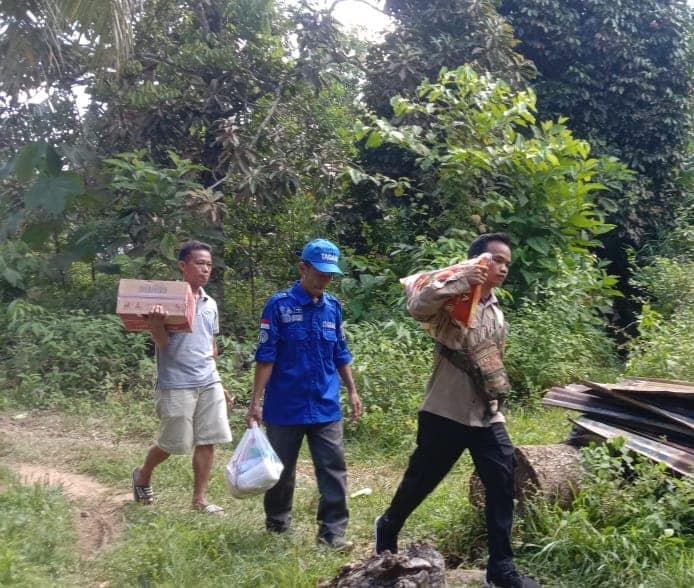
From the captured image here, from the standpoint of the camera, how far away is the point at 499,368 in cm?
357

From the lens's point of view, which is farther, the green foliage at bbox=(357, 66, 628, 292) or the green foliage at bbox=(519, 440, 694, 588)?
the green foliage at bbox=(357, 66, 628, 292)

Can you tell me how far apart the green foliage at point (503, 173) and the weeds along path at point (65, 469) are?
4.35m

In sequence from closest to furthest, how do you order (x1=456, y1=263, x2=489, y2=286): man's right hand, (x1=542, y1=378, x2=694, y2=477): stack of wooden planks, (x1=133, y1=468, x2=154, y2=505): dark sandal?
(x1=456, y1=263, x2=489, y2=286): man's right hand < (x1=542, y1=378, x2=694, y2=477): stack of wooden planks < (x1=133, y1=468, x2=154, y2=505): dark sandal

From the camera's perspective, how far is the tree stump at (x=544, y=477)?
4207 mm

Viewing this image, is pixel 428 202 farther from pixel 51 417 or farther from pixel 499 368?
pixel 499 368

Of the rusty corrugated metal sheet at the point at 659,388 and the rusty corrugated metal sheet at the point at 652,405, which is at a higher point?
the rusty corrugated metal sheet at the point at 659,388

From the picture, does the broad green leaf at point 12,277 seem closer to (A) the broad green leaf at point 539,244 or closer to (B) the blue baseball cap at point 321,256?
(A) the broad green leaf at point 539,244

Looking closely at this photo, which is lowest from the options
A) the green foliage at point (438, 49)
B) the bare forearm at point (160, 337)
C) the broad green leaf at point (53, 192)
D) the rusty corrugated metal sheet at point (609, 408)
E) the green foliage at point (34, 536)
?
the green foliage at point (34, 536)

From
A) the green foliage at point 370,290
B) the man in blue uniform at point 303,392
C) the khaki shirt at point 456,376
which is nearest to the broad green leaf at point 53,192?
the green foliage at point 370,290

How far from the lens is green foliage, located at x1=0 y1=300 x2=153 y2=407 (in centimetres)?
772

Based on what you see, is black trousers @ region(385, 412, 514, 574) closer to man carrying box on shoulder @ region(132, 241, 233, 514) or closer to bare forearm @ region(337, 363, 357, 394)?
bare forearm @ region(337, 363, 357, 394)

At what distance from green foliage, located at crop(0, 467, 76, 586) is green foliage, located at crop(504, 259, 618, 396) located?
14.2 ft

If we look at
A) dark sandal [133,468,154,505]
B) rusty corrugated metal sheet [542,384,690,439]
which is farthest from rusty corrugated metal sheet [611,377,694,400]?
dark sandal [133,468,154,505]

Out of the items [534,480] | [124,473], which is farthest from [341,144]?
[534,480]
